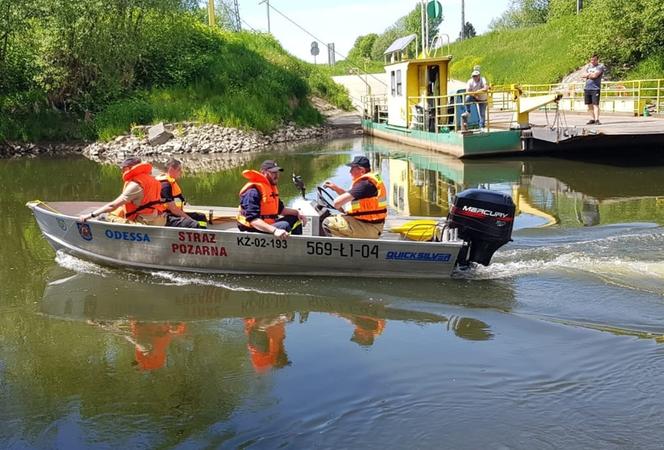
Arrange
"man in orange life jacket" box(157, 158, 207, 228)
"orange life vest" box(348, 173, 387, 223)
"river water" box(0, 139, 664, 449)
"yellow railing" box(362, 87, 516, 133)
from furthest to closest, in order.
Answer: "yellow railing" box(362, 87, 516, 133), "man in orange life jacket" box(157, 158, 207, 228), "orange life vest" box(348, 173, 387, 223), "river water" box(0, 139, 664, 449)

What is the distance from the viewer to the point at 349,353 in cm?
611

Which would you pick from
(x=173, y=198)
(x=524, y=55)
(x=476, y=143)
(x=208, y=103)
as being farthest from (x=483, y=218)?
(x=524, y=55)

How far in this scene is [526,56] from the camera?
45.7 meters

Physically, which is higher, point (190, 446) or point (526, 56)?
point (526, 56)

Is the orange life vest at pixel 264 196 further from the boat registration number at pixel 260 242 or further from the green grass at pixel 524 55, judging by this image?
the green grass at pixel 524 55

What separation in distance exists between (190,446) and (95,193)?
488 inches

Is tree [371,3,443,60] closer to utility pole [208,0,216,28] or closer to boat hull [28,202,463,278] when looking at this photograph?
utility pole [208,0,216,28]

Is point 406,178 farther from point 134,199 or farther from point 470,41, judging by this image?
point 470,41

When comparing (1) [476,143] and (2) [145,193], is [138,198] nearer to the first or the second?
(2) [145,193]

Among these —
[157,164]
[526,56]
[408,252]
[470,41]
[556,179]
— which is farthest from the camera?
[470,41]

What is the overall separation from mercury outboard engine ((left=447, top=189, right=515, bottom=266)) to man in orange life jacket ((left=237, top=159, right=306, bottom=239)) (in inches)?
77.3

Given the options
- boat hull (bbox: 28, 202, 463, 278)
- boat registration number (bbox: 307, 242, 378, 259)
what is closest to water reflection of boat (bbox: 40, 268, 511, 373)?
boat hull (bbox: 28, 202, 463, 278)

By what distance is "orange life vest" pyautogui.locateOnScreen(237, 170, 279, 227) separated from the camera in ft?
26.4

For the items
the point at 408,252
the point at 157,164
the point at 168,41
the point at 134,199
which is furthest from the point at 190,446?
the point at 168,41
